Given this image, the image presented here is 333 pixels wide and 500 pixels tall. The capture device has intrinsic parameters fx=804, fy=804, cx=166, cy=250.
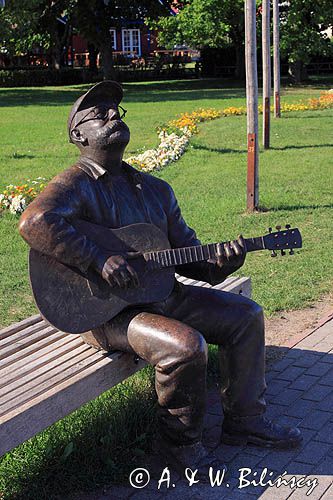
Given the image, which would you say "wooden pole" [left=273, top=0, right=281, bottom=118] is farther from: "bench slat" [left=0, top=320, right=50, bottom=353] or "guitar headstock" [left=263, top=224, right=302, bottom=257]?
"guitar headstock" [left=263, top=224, right=302, bottom=257]

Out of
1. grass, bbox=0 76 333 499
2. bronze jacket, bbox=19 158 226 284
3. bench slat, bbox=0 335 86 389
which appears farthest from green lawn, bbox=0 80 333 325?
bronze jacket, bbox=19 158 226 284

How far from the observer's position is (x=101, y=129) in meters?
4.35

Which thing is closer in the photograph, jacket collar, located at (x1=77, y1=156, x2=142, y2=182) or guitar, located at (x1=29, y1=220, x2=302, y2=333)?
guitar, located at (x1=29, y1=220, x2=302, y2=333)

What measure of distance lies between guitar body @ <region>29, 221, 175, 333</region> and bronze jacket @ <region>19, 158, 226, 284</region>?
9cm

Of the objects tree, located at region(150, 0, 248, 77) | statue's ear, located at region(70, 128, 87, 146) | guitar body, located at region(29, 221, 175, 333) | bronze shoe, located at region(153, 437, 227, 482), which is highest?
tree, located at region(150, 0, 248, 77)

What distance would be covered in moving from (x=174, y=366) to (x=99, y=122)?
4.57 feet

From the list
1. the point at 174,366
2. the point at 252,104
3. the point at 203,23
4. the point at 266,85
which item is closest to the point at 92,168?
the point at 174,366

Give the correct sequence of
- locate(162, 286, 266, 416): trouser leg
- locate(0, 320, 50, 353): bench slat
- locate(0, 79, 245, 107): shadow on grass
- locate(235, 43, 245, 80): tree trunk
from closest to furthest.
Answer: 1. locate(162, 286, 266, 416): trouser leg
2. locate(0, 320, 50, 353): bench slat
3. locate(0, 79, 245, 107): shadow on grass
4. locate(235, 43, 245, 80): tree trunk

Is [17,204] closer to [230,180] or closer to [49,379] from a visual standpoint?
[230,180]

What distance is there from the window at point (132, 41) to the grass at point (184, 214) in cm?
3897

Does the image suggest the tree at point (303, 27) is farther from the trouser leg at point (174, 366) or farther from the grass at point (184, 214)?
the trouser leg at point (174, 366)

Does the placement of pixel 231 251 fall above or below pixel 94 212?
below

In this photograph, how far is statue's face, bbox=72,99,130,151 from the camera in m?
4.33

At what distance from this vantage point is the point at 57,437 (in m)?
4.38
